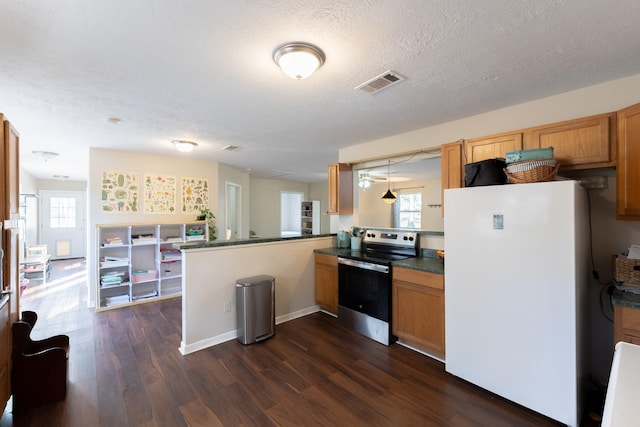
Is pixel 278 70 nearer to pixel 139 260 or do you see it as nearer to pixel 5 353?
pixel 5 353

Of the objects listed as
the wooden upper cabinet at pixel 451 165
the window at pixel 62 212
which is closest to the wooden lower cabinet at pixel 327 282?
the wooden upper cabinet at pixel 451 165

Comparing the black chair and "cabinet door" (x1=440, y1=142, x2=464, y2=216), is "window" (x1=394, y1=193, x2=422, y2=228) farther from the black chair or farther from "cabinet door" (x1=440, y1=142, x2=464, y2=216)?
the black chair

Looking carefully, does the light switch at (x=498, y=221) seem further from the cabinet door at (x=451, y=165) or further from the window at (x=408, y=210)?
the window at (x=408, y=210)

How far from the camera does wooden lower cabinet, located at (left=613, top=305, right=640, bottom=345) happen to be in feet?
5.43

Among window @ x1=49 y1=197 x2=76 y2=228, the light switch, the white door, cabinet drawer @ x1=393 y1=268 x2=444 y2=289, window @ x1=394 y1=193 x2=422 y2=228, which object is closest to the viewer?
the light switch

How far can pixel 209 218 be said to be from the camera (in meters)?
5.12

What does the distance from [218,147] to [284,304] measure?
2.50 m

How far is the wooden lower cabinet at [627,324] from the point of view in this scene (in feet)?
5.43

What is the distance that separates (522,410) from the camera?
1.98 metres

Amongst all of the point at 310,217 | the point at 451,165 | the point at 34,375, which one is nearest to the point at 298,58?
the point at 451,165

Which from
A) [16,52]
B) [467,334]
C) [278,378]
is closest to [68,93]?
[16,52]

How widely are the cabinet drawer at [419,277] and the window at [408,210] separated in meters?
0.77

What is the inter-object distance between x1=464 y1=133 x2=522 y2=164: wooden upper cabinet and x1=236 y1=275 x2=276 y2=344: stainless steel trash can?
2463mm

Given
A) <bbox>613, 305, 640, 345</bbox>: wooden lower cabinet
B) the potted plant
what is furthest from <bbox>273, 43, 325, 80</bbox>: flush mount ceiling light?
the potted plant
